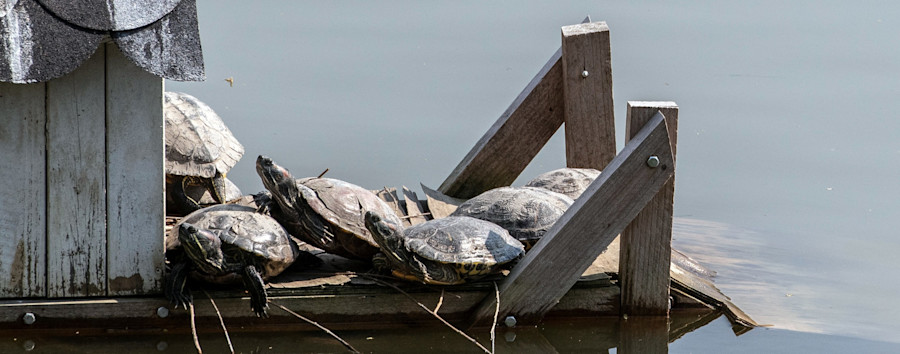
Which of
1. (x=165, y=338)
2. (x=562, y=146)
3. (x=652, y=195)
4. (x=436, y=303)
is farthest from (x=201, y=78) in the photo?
(x=562, y=146)

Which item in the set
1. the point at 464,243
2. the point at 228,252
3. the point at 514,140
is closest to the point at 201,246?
the point at 228,252

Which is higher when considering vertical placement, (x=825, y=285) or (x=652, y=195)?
(x=652, y=195)

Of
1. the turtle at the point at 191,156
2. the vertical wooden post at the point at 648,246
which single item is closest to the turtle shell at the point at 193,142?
the turtle at the point at 191,156

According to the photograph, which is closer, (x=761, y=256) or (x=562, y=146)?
(x=761, y=256)

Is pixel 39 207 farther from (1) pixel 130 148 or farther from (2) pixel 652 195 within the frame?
(2) pixel 652 195

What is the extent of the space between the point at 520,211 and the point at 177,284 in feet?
4.97

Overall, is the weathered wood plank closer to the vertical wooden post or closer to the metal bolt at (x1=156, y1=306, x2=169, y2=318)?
the vertical wooden post

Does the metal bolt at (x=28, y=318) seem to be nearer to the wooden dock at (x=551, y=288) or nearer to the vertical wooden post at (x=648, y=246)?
the wooden dock at (x=551, y=288)

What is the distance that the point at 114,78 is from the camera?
3.37 metres

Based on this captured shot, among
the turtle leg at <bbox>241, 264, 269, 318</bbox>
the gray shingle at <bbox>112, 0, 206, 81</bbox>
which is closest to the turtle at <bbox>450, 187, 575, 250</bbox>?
the turtle leg at <bbox>241, 264, 269, 318</bbox>

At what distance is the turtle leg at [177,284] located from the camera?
3529 millimetres

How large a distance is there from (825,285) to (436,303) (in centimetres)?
233

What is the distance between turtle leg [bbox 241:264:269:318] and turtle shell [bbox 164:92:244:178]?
1.28 meters

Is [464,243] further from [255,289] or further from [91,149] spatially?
[91,149]
